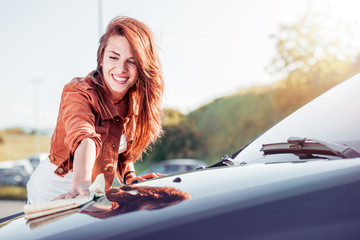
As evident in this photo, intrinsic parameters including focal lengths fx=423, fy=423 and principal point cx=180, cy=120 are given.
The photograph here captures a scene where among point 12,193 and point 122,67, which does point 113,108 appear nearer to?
point 122,67

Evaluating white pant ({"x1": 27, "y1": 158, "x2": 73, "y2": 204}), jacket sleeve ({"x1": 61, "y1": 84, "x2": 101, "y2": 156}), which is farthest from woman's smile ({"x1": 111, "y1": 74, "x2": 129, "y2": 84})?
white pant ({"x1": 27, "y1": 158, "x2": 73, "y2": 204})

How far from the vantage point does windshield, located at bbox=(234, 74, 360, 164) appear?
147 cm

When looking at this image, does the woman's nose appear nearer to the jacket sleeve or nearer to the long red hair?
the long red hair

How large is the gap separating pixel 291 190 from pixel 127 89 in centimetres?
139

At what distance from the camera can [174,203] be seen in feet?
3.32

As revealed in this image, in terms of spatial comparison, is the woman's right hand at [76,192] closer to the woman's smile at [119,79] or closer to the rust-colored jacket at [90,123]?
the rust-colored jacket at [90,123]

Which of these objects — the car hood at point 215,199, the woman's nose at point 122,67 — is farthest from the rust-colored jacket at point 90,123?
the car hood at point 215,199

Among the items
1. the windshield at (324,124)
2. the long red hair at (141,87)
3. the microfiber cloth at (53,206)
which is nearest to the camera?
the microfiber cloth at (53,206)

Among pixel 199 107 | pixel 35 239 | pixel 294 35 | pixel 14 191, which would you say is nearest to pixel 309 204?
pixel 35 239

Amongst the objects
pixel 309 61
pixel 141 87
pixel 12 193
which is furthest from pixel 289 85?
pixel 141 87

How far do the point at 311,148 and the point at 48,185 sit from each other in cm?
136

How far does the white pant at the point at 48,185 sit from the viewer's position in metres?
2.15

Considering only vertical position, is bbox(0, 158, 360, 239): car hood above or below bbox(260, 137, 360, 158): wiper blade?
below

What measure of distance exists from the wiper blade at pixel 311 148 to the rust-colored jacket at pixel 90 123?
0.77 meters
